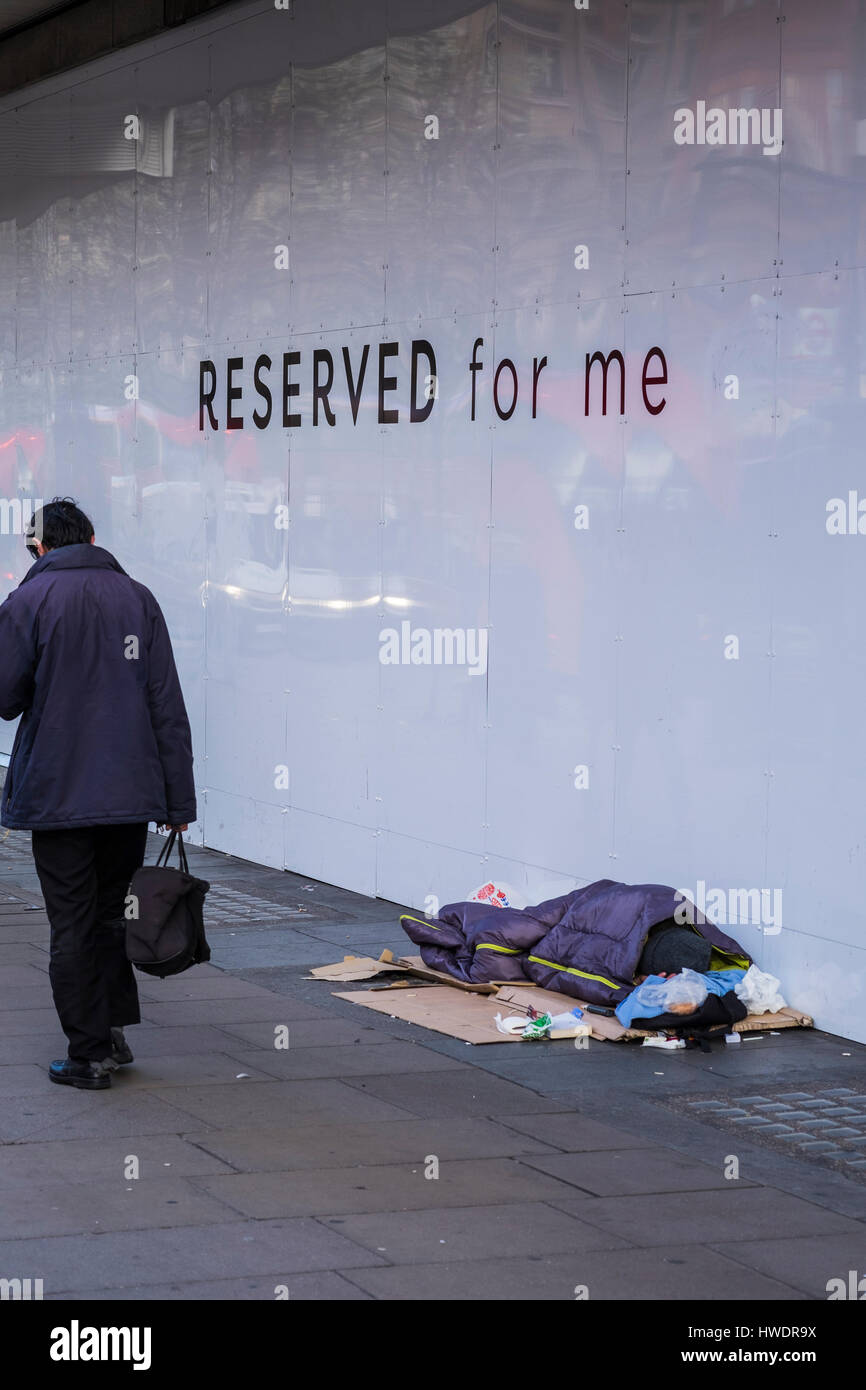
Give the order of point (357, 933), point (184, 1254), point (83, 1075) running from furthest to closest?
point (357, 933) < point (83, 1075) < point (184, 1254)

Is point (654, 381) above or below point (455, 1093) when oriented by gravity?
above

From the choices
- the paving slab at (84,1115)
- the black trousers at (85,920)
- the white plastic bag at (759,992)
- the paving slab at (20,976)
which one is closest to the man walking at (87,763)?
the black trousers at (85,920)

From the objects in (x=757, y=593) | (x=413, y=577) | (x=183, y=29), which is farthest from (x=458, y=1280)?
(x=183, y=29)

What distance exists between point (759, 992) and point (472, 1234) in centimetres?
259

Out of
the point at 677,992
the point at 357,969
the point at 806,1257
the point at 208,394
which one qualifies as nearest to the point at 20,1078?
the point at 357,969

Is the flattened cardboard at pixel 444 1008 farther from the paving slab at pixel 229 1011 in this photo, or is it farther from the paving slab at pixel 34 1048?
the paving slab at pixel 34 1048

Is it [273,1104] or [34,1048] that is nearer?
[273,1104]

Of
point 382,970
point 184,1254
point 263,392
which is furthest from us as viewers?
point 263,392

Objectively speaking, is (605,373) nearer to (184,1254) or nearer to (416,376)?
(416,376)

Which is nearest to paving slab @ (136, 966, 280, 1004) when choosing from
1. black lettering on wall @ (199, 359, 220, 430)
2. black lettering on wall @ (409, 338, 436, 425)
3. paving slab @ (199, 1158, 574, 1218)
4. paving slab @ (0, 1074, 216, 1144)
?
paving slab @ (0, 1074, 216, 1144)

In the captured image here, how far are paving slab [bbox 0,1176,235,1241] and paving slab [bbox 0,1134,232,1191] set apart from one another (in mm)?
56

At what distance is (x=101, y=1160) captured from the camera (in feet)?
17.6

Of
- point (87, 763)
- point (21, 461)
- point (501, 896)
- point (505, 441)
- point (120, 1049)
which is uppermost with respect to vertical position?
point (21, 461)

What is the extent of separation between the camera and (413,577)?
30.6 ft
